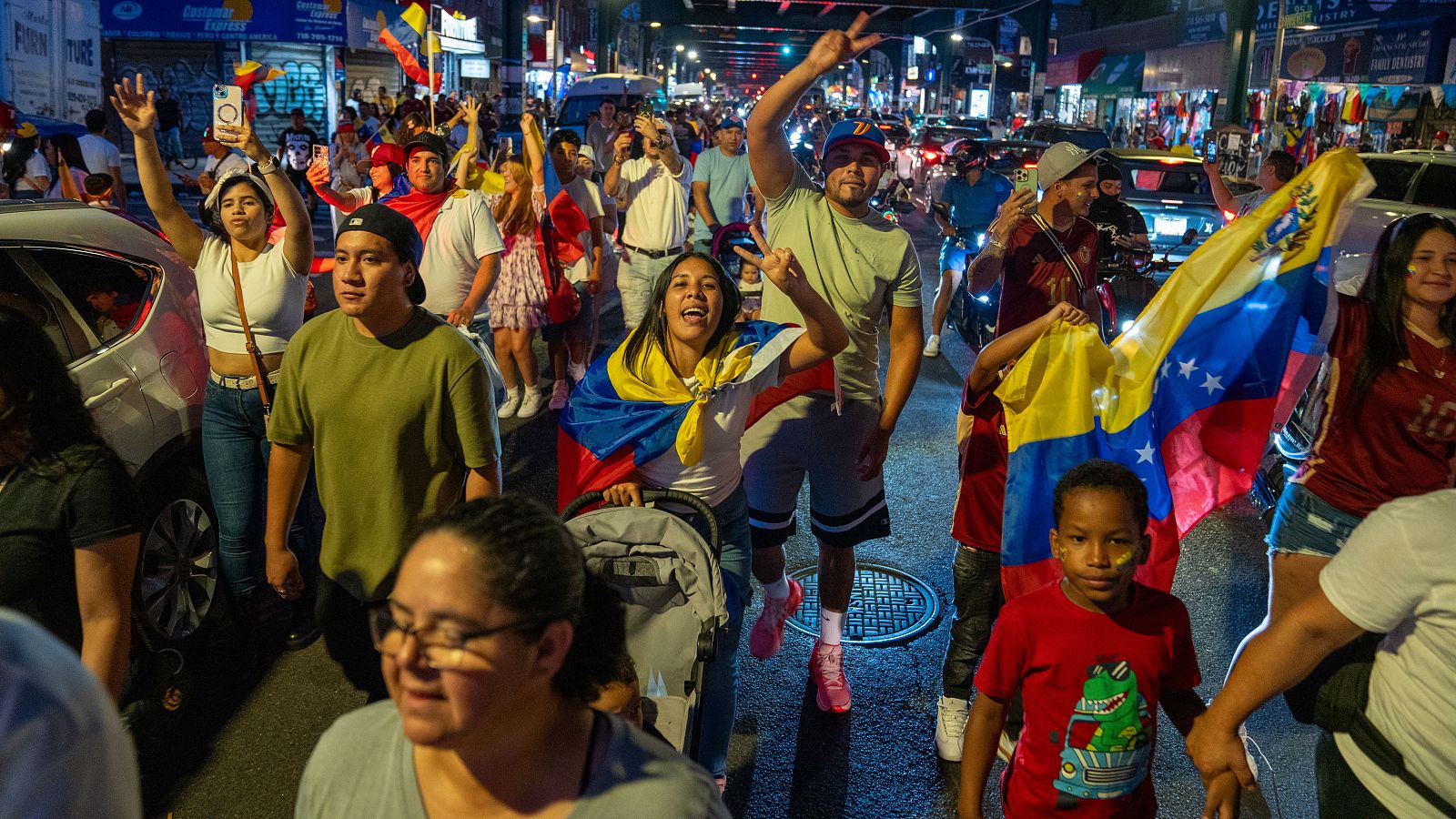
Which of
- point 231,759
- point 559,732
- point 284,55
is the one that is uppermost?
point 284,55

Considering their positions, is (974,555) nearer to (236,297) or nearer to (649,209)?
(236,297)

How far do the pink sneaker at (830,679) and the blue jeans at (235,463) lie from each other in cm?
233

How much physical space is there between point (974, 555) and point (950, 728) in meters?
0.64

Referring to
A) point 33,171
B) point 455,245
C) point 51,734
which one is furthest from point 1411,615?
point 33,171

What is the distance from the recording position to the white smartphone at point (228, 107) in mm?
4708

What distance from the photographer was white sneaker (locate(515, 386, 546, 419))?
8.59 metres

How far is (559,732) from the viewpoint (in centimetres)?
176

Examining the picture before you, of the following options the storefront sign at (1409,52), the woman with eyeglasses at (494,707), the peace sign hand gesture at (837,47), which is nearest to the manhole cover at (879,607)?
the peace sign hand gesture at (837,47)

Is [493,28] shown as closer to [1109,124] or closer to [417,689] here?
[1109,124]

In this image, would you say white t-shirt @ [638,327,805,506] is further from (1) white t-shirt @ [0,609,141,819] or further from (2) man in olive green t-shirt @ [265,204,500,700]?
(1) white t-shirt @ [0,609,141,819]

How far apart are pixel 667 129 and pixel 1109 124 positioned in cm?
3931

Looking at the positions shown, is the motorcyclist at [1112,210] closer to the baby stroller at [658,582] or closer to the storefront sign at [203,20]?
the baby stroller at [658,582]

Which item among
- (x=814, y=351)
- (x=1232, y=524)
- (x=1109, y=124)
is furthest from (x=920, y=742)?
(x=1109, y=124)

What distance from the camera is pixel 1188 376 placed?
150 inches
